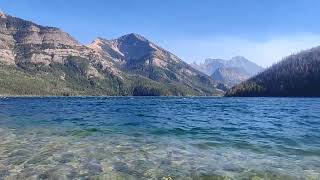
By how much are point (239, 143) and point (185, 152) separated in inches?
237

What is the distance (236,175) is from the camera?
19.2 metres

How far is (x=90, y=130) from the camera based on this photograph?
39.6m

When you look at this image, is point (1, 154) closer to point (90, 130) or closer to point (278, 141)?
point (90, 130)

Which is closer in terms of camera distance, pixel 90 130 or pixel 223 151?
pixel 223 151

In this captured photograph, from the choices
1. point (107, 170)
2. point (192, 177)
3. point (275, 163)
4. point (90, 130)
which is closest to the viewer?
point (192, 177)

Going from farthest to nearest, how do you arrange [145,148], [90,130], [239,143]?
[90,130] < [239,143] < [145,148]

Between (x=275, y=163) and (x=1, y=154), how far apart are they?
1581 cm

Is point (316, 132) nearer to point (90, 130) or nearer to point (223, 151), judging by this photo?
point (223, 151)

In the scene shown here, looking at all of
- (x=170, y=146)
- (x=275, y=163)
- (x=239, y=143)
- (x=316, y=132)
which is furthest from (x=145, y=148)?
(x=316, y=132)

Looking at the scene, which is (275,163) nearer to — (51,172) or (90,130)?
(51,172)

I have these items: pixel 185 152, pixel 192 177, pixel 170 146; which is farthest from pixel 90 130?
pixel 192 177

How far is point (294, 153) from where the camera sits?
2548 centimetres

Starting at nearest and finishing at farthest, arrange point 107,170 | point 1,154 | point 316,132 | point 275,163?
point 107,170 < point 275,163 < point 1,154 < point 316,132

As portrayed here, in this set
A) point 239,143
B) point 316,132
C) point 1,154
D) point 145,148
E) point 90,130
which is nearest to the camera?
point 1,154
